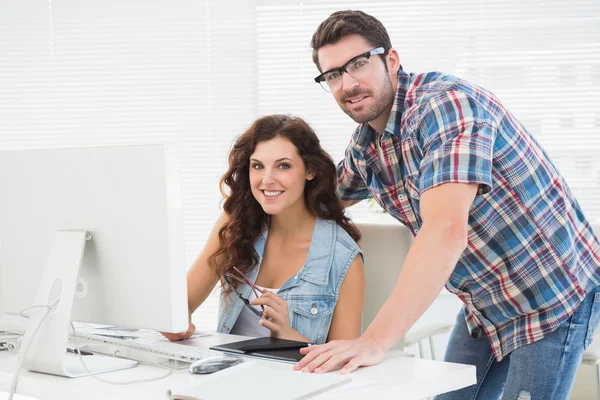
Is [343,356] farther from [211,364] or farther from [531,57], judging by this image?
[531,57]

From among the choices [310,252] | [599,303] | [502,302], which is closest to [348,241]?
[310,252]

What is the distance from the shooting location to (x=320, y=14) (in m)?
4.17

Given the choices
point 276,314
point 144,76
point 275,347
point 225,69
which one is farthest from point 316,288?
point 144,76

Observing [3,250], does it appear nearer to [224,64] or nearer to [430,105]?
[430,105]

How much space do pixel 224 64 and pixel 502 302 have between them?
298cm

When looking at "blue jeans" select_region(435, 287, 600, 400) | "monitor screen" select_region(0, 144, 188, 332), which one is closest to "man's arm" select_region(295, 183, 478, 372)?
"monitor screen" select_region(0, 144, 188, 332)

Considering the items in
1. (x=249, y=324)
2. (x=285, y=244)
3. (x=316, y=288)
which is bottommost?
(x=249, y=324)

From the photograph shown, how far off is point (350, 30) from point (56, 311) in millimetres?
946

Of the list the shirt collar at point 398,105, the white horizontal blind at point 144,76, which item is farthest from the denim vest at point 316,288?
the white horizontal blind at point 144,76

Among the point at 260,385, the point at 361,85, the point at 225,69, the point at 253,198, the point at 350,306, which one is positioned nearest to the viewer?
the point at 260,385

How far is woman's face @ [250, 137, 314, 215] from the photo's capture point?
201cm

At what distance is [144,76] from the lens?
4.35 meters

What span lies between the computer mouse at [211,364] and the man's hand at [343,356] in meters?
0.14

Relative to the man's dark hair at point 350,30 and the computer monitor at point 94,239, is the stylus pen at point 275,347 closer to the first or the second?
the computer monitor at point 94,239
